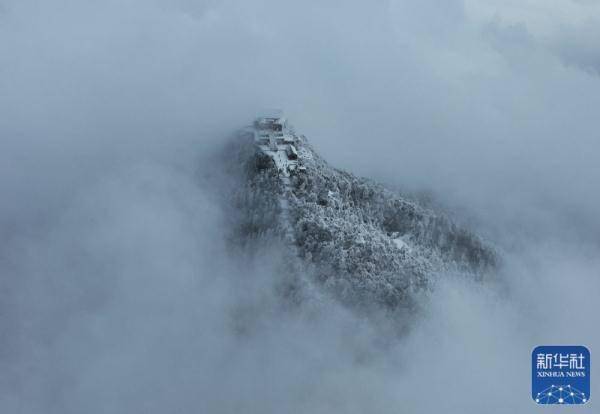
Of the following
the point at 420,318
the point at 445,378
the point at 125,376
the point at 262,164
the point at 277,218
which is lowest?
the point at 125,376

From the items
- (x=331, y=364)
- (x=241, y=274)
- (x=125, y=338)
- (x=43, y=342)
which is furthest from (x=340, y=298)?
(x=43, y=342)

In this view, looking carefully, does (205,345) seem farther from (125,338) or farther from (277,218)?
(277,218)

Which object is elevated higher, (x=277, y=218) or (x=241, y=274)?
(x=277, y=218)

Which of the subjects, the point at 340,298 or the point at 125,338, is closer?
the point at 340,298

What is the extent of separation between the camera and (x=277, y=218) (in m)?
191

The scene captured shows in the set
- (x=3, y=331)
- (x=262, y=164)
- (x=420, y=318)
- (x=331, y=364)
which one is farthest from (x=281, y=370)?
(x=3, y=331)

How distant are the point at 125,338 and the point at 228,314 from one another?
30.8m

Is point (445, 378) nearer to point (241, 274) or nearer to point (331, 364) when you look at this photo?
point (331, 364)

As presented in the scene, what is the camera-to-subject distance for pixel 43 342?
196 meters

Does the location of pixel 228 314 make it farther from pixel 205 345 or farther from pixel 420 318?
pixel 420 318

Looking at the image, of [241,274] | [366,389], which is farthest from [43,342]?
[366,389]

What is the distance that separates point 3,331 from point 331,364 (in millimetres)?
93461

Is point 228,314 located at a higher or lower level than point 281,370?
higher

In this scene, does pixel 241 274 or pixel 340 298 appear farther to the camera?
pixel 241 274
